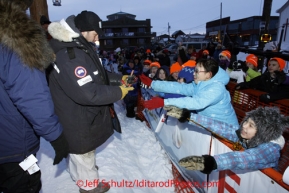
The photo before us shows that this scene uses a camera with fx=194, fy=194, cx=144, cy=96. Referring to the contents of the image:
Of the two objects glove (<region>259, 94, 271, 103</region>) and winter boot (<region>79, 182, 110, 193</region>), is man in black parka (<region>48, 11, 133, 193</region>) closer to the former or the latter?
winter boot (<region>79, 182, 110, 193</region>)

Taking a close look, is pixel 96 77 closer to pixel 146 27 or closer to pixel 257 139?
pixel 257 139

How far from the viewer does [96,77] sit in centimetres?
207

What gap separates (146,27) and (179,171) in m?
46.6

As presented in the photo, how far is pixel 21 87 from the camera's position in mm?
1357

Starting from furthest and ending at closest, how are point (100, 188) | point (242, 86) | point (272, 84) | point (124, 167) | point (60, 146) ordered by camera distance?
point (242, 86), point (272, 84), point (124, 167), point (100, 188), point (60, 146)

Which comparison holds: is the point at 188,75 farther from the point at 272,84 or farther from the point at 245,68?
the point at 245,68

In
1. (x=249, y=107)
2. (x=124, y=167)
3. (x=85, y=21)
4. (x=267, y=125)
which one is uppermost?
(x=85, y=21)

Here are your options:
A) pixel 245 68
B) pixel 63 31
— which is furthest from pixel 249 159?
pixel 245 68

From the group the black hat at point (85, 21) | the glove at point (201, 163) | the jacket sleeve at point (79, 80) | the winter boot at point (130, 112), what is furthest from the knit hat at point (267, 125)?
the winter boot at point (130, 112)

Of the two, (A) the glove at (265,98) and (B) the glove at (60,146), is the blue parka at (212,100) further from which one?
(B) the glove at (60,146)

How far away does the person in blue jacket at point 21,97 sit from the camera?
4.34 feet

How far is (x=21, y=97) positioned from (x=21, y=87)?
0.23ft

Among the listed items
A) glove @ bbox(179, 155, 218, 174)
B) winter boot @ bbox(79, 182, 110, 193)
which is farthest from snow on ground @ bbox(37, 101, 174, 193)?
glove @ bbox(179, 155, 218, 174)

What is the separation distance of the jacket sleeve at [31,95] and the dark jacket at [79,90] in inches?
16.3
